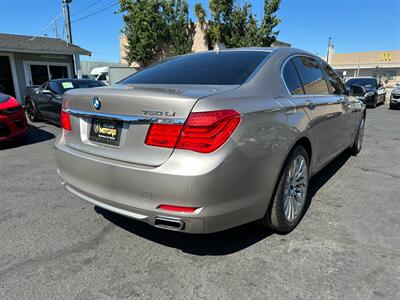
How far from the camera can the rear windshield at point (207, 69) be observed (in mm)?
2736

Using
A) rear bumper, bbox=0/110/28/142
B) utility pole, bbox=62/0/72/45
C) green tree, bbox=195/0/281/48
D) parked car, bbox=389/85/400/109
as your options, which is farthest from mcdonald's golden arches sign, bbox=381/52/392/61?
rear bumper, bbox=0/110/28/142

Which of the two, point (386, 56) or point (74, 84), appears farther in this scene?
point (386, 56)

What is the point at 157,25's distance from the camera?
76.3 feet

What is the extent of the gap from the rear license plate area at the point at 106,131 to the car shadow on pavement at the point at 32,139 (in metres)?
5.32

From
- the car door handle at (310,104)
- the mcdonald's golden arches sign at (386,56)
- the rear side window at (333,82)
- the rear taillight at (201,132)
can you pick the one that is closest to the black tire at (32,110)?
the rear side window at (333,82)

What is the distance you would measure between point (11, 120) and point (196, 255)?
5725 mm

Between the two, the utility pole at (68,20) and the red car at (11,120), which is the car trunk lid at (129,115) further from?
the utility pole at (68,20)

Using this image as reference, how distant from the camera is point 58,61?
56.6 feet

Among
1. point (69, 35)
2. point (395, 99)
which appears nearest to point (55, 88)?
point (69, 35)

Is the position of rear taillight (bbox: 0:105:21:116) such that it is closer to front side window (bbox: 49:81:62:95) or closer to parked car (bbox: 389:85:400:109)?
front side window (bbox: 49:81:62:95)

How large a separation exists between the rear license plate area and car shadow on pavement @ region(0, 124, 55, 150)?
532 centimetres

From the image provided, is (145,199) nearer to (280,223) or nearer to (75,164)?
(75,164)

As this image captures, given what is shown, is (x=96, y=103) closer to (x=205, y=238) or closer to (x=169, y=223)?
(x=169, y=223)

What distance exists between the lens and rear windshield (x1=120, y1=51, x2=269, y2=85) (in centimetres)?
274
